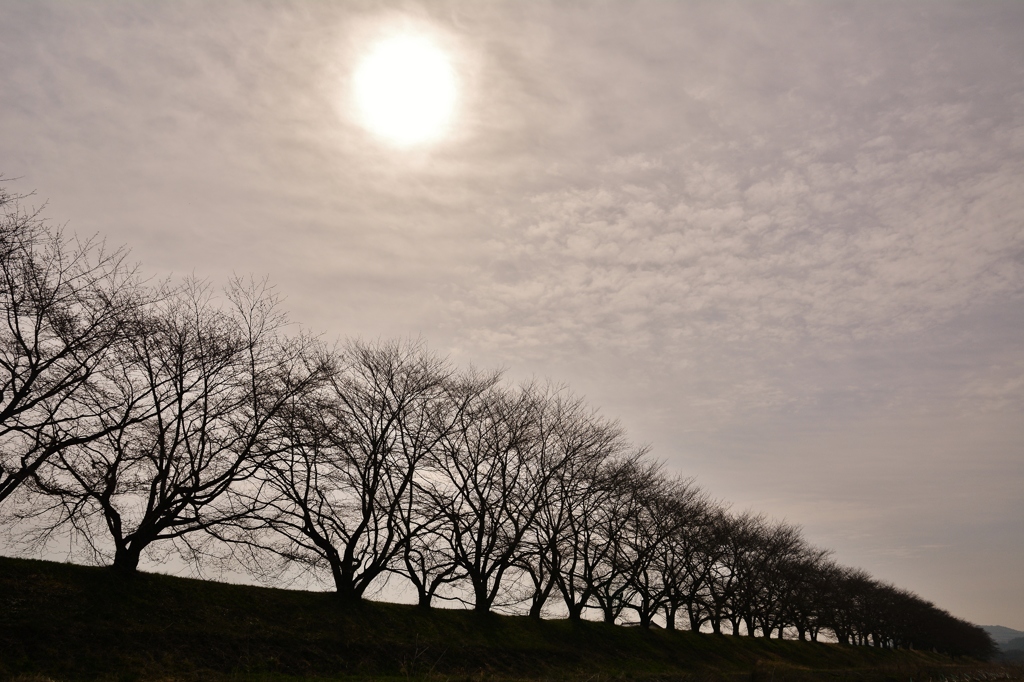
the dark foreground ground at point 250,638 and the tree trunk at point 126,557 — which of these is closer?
the dark foreground ground at point 250,638

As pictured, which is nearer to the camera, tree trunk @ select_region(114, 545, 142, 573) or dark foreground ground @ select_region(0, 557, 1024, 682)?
Result: dark foreground ground @ select_region(0, 557, 1024, 682)

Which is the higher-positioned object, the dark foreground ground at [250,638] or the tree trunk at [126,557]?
the tree trunk at [126,557]

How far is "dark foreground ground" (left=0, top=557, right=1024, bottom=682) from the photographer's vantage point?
643 inches

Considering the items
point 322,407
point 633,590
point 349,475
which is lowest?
point 633,590

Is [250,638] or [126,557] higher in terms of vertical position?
[126,557]

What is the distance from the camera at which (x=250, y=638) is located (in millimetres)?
20781

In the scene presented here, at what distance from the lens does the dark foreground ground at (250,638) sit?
643 inches

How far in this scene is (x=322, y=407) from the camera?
26.7 metres

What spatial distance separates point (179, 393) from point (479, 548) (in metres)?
17.7

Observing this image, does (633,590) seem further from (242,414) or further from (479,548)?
(242,414)

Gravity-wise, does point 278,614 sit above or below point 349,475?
below

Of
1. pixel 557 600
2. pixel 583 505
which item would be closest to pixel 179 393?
pixel 583 505

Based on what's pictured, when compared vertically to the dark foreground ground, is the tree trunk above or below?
above

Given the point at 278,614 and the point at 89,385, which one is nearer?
the point at 89,385
